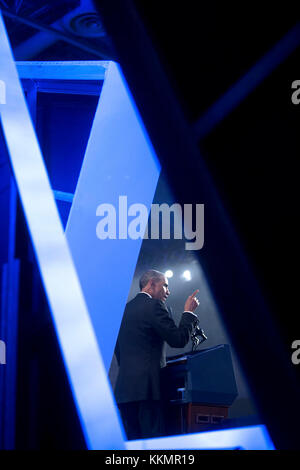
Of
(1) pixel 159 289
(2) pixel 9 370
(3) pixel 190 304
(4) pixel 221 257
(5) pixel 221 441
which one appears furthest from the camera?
(1) pixel 159 289

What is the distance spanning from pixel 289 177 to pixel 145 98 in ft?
0.90

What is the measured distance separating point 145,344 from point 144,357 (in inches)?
3.0

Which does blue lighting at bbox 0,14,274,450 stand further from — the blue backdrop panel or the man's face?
the man's face

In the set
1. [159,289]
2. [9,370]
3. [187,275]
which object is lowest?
[9,370]

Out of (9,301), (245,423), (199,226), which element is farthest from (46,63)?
(199,226)

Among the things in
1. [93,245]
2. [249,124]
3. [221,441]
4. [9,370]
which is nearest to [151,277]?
[93,245]

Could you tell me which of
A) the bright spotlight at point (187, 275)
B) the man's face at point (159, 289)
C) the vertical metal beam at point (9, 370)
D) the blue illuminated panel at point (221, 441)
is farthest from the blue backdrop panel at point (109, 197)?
the bright spotlight at point (187, 275)

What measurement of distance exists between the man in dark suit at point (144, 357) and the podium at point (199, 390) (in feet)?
0.30

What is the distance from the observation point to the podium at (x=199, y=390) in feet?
8.99

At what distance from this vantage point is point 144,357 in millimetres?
3076

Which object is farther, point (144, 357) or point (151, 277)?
point (151, 277)

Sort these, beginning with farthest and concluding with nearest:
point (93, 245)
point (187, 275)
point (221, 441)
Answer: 1. point (187, 275)
2. point (93, 245)
3. point (221, 441)

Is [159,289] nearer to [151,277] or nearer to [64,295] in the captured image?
[151,277]
